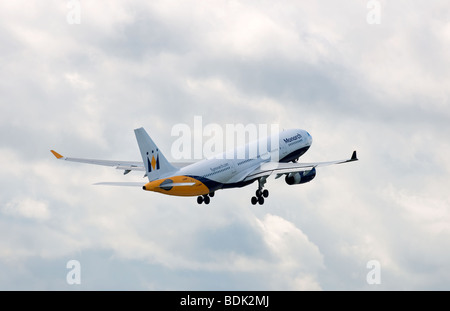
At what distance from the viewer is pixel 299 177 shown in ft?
302

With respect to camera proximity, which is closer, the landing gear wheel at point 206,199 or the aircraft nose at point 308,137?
the landing gear wheel at point 206,199

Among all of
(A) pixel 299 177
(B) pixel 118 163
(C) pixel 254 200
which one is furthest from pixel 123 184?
(A) pixel 299 177

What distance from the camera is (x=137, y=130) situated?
76.2m

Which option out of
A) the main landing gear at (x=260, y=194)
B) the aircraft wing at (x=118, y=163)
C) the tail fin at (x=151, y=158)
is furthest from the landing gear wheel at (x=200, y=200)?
the tail fin at (x=151, y=158)

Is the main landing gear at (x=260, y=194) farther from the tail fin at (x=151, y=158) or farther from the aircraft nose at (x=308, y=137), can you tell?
the tail fin at (x=151, y=158)

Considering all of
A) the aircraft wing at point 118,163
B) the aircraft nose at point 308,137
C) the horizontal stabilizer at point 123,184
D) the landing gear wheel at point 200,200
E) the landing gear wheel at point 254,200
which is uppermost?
the aircraft nose at point 308,137

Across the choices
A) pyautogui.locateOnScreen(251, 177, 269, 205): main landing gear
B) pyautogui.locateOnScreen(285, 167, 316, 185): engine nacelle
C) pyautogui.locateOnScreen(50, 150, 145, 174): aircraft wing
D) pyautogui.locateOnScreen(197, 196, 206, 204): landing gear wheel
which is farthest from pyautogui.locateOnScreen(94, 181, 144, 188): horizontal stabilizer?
pyautogui.locateOnScreen(285, 167, 316, 185): engine nacelle

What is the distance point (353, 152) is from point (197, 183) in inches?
600

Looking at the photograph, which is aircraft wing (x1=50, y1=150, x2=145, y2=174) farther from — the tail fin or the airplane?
the tail fin

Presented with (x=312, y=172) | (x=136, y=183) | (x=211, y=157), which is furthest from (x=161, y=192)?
(x=312, y=172)

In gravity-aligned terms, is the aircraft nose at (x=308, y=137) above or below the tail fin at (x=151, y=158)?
above

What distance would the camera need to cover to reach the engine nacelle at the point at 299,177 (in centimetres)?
9169

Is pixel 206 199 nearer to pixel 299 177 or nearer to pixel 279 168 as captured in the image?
pixel 279 168

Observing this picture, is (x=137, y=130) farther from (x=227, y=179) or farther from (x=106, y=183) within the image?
(x=227, y=179)
